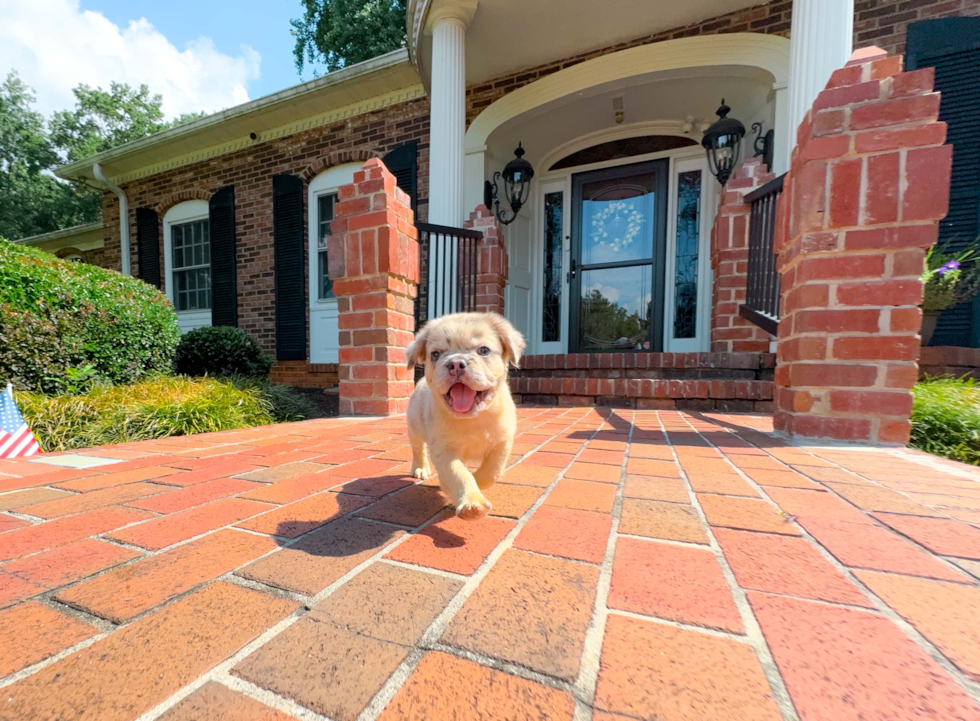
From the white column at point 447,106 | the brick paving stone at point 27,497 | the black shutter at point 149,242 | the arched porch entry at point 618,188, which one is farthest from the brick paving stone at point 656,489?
the black shutter at point 149,242

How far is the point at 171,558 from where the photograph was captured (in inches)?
42.3

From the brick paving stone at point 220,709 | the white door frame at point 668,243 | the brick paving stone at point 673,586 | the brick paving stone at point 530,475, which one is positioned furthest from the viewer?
the white door frame at point 668,243

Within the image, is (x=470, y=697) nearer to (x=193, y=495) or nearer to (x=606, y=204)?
(x=193, y=495)

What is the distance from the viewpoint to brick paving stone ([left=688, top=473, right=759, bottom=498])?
158cm

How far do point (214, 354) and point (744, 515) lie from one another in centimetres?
711

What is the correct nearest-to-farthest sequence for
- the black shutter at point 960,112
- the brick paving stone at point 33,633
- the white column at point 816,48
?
the brick paving stone at point 33,633, the white column at point 816,48, the black shutter at point 960,112

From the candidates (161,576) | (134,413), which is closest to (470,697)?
(161,576)

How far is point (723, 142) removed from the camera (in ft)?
17.8

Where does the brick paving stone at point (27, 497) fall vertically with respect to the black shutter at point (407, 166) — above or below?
below

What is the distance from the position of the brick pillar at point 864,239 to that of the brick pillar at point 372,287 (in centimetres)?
298

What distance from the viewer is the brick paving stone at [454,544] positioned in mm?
1061

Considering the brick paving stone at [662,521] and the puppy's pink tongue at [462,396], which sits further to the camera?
the puppy's pink tongue at [462,396]

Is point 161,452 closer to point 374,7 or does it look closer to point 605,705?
point 605,705

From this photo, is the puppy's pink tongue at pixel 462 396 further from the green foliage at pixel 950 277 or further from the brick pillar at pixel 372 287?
the green foliage at pixel 950 277
